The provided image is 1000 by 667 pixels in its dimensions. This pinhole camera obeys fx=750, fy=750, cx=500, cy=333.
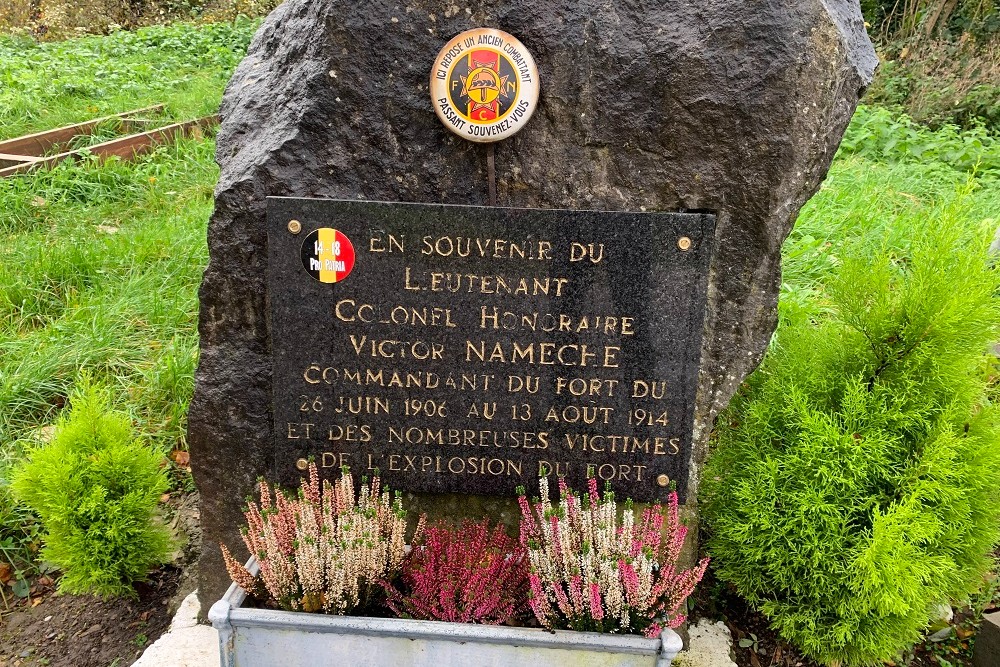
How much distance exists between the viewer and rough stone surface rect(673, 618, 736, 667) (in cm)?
261

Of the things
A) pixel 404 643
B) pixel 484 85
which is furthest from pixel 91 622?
pixel 484 85

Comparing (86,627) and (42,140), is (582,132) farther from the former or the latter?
(42,140)

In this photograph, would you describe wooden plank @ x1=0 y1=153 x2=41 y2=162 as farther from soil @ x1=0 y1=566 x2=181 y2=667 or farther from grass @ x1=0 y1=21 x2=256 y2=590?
soil @ x1=0 y1=566 x2=181 y2=667

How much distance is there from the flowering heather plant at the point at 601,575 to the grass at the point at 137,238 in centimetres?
150

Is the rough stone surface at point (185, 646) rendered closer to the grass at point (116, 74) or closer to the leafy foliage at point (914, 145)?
the grass at point (116, 74)

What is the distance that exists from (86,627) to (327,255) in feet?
6.00

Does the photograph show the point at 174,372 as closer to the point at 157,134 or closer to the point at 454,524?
the point at 454,524

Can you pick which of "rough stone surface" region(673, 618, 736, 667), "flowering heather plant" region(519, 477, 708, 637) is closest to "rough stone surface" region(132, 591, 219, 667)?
"flowering heather plant" region(519, 477, 708, 637)

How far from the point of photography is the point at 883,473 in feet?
7.70

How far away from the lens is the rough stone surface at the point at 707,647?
2.61 meters

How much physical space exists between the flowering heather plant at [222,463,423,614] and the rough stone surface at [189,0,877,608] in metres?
0.49

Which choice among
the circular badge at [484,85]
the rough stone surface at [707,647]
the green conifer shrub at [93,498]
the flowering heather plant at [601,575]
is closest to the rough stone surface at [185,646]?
the green conifer shrub at [93,498]

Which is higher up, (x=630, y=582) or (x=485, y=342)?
(x=485, y=342)

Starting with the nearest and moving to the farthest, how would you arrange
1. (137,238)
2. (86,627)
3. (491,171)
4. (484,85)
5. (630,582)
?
1. (630,582)
2. (484,85)
3. (491,171)
4. (86,627)
5. (137,238)
